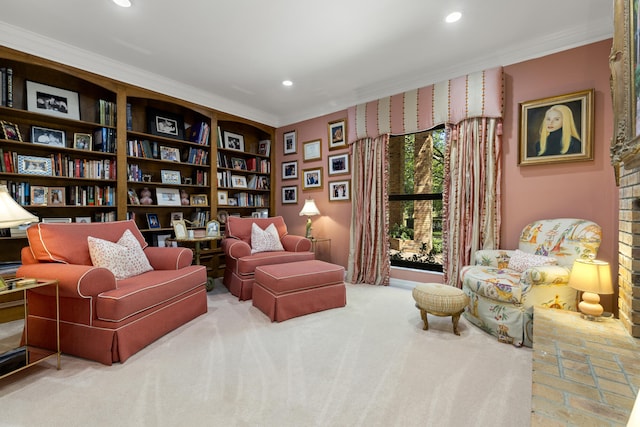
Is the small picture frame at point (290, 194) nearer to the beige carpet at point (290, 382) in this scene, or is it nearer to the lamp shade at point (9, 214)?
the beige carpet at point (290, 382)

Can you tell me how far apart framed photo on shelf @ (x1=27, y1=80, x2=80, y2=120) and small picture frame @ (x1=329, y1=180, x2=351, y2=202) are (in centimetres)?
324

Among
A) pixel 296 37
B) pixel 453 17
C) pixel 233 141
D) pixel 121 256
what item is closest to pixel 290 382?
pixel 121 256

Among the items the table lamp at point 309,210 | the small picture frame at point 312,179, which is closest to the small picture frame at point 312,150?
the small picture frame at point 312,179

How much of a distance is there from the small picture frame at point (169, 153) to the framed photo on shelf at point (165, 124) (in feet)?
0.54

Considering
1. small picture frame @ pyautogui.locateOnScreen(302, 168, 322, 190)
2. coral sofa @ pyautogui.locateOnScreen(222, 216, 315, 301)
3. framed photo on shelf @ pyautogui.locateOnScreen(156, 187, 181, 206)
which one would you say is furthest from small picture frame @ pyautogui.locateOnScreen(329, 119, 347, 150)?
framed photo on shelf @ pyautogui.locateOnScreen(156, 187, 181, 206)

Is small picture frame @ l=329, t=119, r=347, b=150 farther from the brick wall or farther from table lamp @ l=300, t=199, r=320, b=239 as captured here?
the brick wall

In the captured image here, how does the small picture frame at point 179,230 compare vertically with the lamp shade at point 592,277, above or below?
above

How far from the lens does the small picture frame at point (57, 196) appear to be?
308 cm

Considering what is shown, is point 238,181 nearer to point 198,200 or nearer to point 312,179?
point 198,200

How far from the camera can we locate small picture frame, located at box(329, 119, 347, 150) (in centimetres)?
436

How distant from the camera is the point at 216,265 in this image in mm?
4477

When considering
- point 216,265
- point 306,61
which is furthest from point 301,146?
point 216,265

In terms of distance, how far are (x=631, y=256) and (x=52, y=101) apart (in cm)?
515

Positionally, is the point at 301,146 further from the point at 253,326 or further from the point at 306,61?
the point at 253,326
